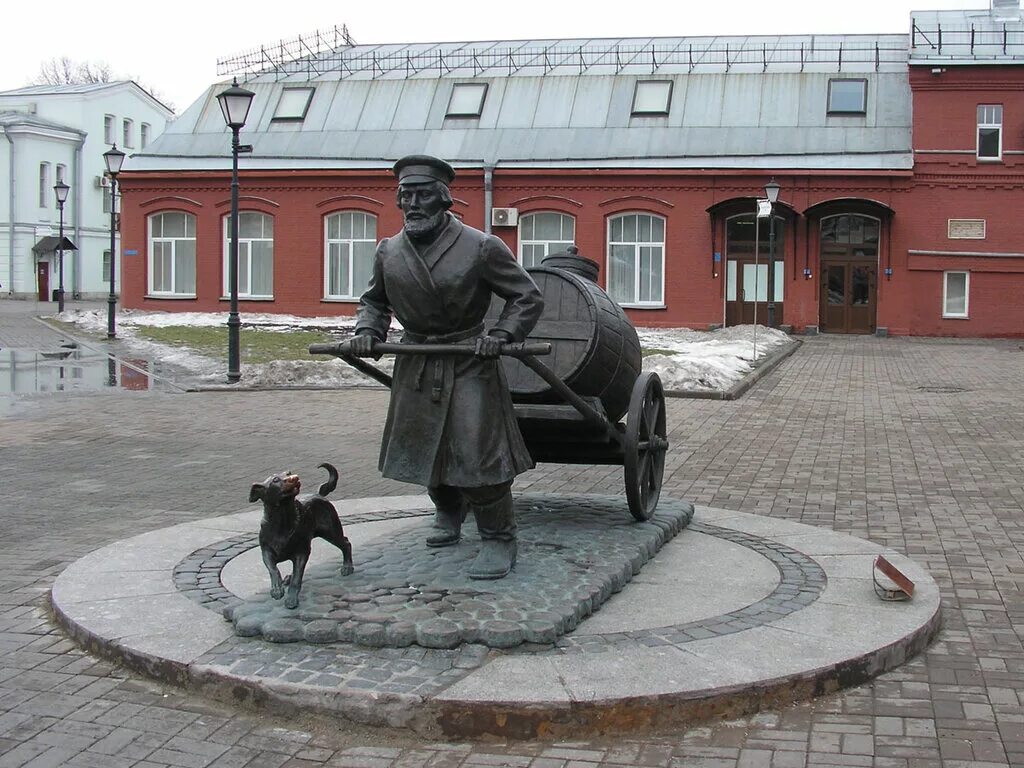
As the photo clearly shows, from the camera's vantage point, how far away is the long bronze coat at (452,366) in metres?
5.57

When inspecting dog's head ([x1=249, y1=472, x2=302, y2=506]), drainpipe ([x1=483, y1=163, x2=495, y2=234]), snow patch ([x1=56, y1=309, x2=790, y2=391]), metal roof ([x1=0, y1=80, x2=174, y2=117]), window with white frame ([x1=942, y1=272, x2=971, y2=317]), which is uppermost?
metal roof ([x1=0, y1=80, x2=174, y2=117])

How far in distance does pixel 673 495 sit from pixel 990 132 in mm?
27950

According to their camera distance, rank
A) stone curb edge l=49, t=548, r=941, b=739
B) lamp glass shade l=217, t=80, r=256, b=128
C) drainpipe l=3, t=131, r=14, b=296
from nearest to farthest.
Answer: stone curb edge l=49, t=548, r=941, b=739, lamp glass shade l=217, t=80, r=256, b=128, drainpipe l=3, t=131, r=14, b=296

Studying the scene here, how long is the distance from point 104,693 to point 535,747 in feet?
5.81

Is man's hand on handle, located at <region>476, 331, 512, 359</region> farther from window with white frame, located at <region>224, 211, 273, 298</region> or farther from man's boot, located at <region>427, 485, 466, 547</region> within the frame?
window with white frame, located at <region>224, 211, 273, 298</region>

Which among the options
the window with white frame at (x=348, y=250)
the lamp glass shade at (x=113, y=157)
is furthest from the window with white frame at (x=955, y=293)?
the lamp glass shade at (x=113, y=157)

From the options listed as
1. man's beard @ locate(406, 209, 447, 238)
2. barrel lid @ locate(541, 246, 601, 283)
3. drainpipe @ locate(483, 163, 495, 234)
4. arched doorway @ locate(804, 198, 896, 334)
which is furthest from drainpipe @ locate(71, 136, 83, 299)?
man's beard @ locate(406, 209, 447, 238)

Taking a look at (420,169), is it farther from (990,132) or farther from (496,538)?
(990,132)

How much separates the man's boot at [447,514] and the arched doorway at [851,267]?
29.1 metres

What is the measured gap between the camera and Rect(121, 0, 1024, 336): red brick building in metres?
33.1

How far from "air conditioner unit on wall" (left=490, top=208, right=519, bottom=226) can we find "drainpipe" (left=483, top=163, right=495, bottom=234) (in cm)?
15

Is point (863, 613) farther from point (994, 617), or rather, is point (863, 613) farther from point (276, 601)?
point (276, 601)

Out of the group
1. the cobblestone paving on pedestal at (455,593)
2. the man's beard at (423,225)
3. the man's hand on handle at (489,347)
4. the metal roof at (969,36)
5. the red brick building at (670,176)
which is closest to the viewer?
the cobblestone paving on pedestal at (455,593)

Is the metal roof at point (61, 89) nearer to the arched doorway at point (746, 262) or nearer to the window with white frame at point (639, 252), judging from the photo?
the window with white frame at point (639, 252)
